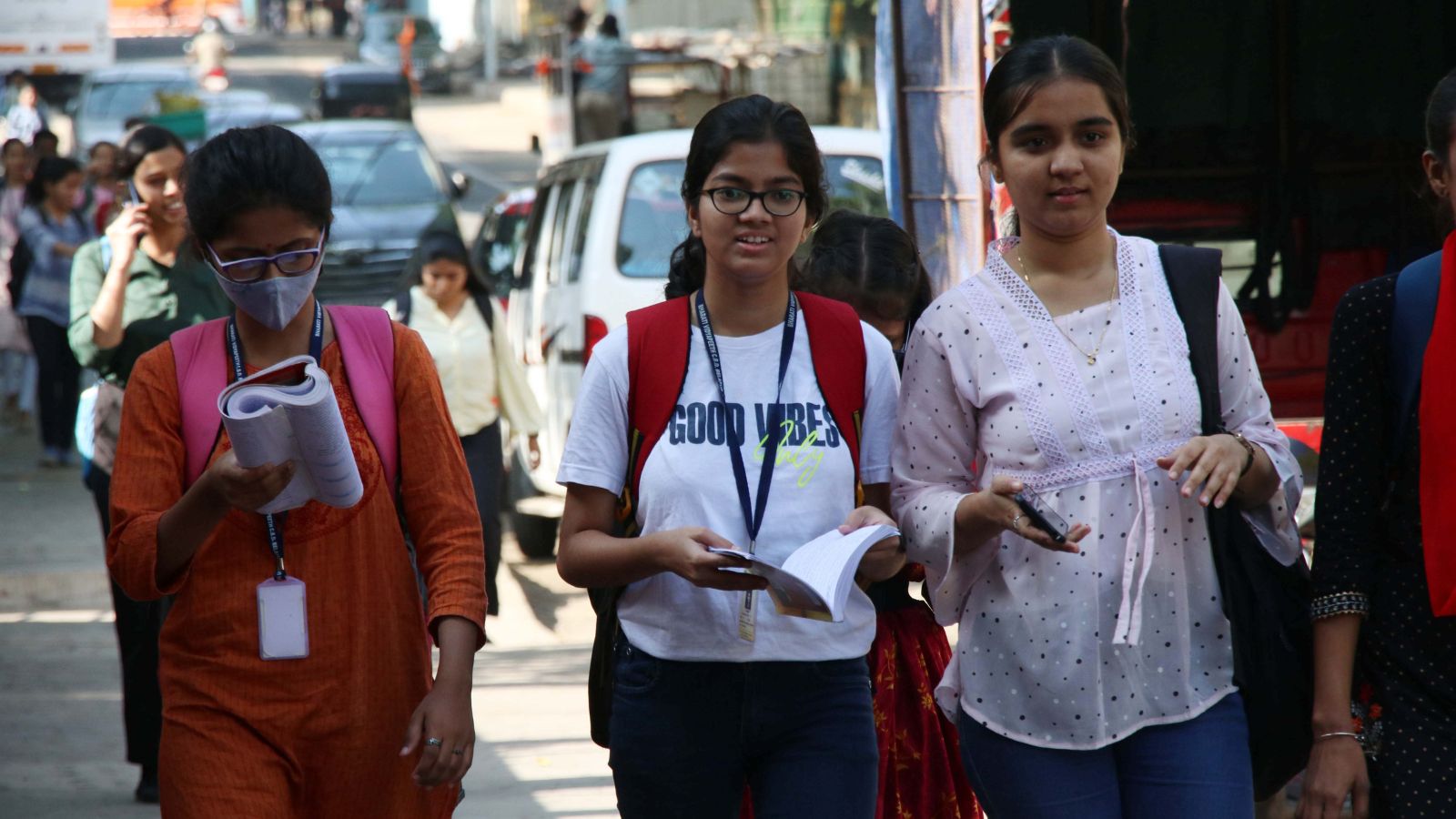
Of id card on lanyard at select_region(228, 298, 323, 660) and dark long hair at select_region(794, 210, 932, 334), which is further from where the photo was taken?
dark long hair at select_region(794, 210, 932, 334)

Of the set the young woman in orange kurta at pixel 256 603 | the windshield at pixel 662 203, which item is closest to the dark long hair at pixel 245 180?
the young woman in orange kurta at pixel 256 603

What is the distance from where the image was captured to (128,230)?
17.3 feet

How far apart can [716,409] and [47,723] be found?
490cm

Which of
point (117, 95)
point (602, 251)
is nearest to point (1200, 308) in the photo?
point (602, 251)

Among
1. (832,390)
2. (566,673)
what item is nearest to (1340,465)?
(832,390)

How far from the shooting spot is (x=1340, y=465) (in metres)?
2.75

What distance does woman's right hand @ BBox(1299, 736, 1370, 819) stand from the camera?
2.65m

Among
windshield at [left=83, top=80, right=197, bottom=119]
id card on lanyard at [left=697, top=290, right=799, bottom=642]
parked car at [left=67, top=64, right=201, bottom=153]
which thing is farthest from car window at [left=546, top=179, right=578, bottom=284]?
windshield at [left=83, top=80, right=197, bottom=119]

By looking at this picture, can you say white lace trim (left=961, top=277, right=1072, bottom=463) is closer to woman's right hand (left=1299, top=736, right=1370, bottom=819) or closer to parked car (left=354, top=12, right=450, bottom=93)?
woman's right hand (left=1299, top=736, right=1370, bottom=819)

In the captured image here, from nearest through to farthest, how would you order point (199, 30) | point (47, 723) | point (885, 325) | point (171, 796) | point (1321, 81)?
point (171, 796) → point (885, 325) → point (47, 723) → point (1321, 81) → point (199, 30)

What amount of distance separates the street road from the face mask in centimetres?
311

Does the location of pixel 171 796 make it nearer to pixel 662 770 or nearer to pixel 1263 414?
pixel 662 770

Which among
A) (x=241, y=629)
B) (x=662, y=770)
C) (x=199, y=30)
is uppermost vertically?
(x=199, y=30)

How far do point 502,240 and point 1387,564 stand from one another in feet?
36.9
